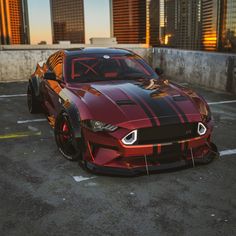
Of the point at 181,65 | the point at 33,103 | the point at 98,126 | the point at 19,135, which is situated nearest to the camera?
the point at 98,126

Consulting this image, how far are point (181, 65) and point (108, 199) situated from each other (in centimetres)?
1001

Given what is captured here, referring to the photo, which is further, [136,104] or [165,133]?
[136,104]

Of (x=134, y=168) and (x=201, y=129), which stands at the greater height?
(x=201, y=129)

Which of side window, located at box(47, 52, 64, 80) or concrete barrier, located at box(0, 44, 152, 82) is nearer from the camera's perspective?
side window, located at box(47, 52, 64, 80)

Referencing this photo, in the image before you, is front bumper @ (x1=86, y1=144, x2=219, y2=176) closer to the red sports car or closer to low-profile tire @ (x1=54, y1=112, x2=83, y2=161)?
the red sports car

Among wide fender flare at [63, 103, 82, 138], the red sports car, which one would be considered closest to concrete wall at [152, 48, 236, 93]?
the red sports car

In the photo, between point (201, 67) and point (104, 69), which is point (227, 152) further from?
point (201, 67)

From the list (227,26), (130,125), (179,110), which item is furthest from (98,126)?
(227,26)

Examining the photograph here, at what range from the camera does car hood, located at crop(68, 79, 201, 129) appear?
166 inches

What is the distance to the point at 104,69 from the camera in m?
5.80

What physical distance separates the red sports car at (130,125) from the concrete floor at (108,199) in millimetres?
215

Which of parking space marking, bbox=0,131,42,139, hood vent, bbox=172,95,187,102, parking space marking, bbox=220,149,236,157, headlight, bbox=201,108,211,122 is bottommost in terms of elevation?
parking space marking, bbox=220,149,236,157

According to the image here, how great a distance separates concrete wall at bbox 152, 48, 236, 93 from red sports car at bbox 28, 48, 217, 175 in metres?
5.64

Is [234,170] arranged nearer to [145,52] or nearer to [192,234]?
[192,234]
